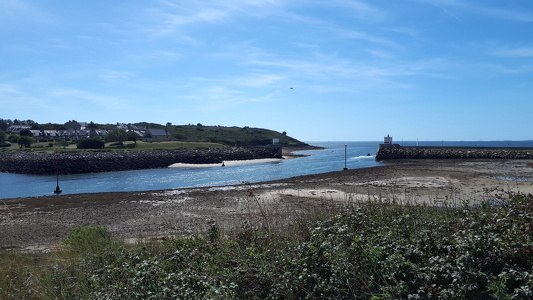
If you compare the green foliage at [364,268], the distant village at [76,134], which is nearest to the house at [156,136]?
the distant village at [76,134]

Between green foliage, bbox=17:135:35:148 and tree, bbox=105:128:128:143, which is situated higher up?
tree, bbox=105:128:128:143

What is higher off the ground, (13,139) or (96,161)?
(13,139)

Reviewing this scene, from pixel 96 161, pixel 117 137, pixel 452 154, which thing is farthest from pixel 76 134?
pixel 452 154

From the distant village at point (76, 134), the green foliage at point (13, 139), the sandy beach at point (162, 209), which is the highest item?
the distant village at point (76, 134)

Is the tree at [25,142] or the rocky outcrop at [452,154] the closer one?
the rocky outcrop at [452,154]

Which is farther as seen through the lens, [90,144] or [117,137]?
[117,137]

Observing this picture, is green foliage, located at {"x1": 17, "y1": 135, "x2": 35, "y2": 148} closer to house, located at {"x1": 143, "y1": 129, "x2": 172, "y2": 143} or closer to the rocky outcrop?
house, located at {"x1": 143, "y1": 129, "x2": 172, "y2": 143}

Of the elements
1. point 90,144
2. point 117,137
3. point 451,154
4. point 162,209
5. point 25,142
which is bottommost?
point 162,209

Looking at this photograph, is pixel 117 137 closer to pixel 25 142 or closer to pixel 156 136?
pixel 156 136

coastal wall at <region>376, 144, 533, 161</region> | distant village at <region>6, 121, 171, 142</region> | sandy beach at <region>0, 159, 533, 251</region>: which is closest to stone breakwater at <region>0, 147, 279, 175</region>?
coastal wall at <region>376, 144, 533, 161</region>

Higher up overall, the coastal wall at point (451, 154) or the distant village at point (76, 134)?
the distant village at point (76, 134)

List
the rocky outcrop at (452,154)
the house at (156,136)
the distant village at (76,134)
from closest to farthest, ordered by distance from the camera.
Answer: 1. the rocky outcrop at (452,154)
2. the house at (156,136)
3. the distant village at (76,134)

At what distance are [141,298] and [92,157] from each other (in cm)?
5488

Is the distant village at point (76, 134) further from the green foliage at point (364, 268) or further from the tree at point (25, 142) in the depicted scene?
the green foliage at point (364, 268)
